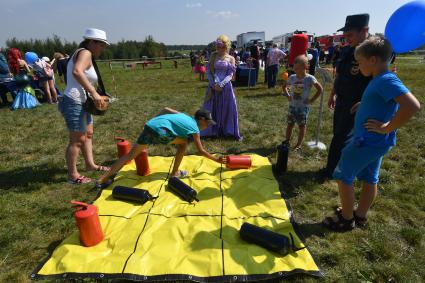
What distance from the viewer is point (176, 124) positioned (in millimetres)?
3822

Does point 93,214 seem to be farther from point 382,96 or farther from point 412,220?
point 412,220

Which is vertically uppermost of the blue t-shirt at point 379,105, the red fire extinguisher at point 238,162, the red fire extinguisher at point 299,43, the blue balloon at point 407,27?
the red fire extinguisher at point 299,43

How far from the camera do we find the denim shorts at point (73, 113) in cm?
407

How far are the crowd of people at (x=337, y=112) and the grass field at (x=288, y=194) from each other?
0.28 meters

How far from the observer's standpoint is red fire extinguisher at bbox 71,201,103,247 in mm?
2881

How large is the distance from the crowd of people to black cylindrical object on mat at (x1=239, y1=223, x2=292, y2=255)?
2.66 feet

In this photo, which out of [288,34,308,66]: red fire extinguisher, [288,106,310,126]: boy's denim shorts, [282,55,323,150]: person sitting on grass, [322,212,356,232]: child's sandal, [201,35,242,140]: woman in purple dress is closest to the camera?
[322,212,356,232]: child's sandal

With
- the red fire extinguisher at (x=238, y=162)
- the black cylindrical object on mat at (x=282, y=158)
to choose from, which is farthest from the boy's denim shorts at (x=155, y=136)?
the black cylindrical object on mat at (x=282, y=158)

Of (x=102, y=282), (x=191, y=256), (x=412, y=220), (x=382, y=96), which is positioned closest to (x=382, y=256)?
(x=412, y=220)

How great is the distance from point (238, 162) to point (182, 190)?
1.13 metres

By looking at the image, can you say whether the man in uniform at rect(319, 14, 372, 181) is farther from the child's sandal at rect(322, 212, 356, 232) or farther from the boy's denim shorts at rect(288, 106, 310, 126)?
the child's sandal at rect(322, 212, 356, 232)

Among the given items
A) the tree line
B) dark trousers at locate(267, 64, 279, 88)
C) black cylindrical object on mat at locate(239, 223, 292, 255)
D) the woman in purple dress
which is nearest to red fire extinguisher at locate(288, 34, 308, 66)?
dark trousers at locate(267, 64, 279, 88)

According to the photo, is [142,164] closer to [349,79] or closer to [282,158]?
[282,158]

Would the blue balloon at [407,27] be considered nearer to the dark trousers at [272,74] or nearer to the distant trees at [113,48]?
the dark trousers at [272,74]
